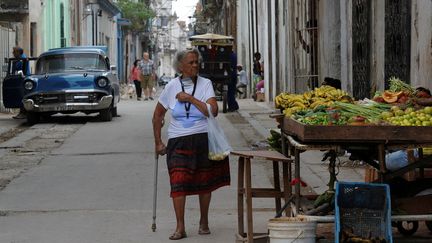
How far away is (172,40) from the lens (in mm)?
134625

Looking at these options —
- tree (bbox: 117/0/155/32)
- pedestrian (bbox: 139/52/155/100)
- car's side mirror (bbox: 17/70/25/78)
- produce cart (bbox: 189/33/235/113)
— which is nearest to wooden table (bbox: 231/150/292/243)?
car's side mirror (bbox: 17/70/25/78)

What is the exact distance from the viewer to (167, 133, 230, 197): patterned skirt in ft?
26.8

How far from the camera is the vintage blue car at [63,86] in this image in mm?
20719

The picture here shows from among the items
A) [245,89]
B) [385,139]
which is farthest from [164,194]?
[245,89]

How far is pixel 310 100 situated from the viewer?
873cm

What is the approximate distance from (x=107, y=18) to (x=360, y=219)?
169 ft

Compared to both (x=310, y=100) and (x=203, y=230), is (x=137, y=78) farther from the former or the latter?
(x=203, y=230)

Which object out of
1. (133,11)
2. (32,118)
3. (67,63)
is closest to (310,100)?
A: (32,118)

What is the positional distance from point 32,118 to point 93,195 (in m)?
11.0

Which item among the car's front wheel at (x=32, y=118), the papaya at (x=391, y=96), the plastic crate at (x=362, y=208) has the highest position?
the papaya at (x=391, y=96)

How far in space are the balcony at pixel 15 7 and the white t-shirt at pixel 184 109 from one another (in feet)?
66.3

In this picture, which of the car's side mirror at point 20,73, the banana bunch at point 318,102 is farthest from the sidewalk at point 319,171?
the car's side mirror at point 20,73

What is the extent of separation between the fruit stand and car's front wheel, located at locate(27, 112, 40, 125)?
13.8m

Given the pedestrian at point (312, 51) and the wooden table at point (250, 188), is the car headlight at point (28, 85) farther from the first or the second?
the wooden table at point (250, 188)
